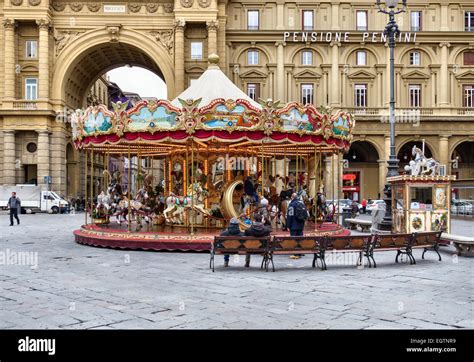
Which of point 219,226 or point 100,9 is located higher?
point 100,9

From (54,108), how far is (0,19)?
720cm

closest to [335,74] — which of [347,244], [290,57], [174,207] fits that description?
[290,57]

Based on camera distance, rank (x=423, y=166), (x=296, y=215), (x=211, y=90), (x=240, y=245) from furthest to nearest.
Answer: (x=211, y=90) < (x=423, y=166) < (x=296, y=215) < (x=240, y=245)

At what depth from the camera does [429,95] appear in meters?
42.8

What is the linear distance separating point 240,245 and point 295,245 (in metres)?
1.16

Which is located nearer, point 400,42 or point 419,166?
point 419,166

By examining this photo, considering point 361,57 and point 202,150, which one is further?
point 361,57

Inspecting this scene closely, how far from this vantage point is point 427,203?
17062 mm

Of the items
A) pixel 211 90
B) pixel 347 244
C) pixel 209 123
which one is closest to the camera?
pixel 347 244

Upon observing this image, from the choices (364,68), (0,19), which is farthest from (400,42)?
(0,19)

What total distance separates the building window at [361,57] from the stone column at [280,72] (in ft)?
18.4

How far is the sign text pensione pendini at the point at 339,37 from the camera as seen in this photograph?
42094 mm

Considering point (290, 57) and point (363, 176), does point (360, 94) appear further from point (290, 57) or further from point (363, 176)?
point (363, 176)

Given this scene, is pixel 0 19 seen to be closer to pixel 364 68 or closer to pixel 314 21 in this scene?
pixel 314 21
